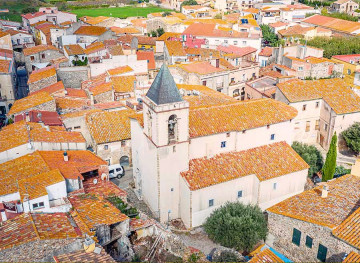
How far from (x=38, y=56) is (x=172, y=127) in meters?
39.7

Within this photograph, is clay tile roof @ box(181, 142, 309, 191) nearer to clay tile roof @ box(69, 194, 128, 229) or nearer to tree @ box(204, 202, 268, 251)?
tree @ box(204, 202, 268, 251)

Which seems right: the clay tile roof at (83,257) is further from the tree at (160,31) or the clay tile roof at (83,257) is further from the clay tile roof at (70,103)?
the tree at (160,31)

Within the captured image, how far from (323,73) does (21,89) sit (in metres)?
43.4

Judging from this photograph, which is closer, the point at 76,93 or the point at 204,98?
the point at 204,98

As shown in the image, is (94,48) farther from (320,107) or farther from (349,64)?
(349,64)

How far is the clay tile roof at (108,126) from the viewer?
35.2 meters

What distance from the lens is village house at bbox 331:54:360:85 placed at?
169 feet

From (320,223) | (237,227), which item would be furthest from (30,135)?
(320,223)

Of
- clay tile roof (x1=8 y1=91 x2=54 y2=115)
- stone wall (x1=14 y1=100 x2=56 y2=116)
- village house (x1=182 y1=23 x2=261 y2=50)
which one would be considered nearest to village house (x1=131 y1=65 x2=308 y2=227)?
stone wall (x1=14 y1=100 x2=56 y2=116)

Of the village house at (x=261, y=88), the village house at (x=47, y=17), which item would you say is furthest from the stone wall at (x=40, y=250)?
the village house at (x=47, y=17)

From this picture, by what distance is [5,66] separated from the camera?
5003 cm

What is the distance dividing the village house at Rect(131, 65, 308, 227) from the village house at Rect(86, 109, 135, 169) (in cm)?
366

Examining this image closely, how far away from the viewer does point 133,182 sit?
34438 mm

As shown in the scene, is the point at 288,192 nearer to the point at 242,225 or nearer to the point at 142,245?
the point at 242,225
